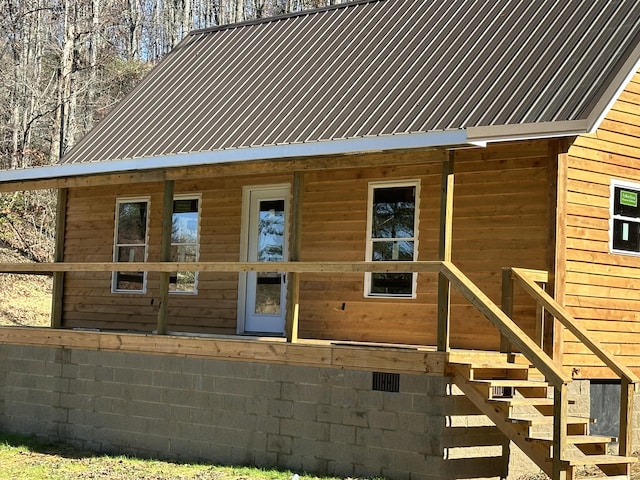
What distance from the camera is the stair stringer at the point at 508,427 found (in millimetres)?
9695

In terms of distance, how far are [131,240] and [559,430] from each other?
9.49 m

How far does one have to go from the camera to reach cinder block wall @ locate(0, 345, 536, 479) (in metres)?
10.8

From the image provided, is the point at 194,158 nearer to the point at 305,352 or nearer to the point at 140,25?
the point at 305,352

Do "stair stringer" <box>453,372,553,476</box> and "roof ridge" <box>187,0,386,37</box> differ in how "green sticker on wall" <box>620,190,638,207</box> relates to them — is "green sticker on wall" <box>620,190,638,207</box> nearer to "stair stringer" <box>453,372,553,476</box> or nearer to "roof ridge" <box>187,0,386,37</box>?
"stair stringer" <box>453,372,553,476</box>

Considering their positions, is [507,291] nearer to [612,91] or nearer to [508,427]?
[508,427]

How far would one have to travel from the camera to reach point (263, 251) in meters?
15.6

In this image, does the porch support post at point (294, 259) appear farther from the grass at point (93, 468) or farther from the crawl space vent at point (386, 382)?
the grass at point (93, 468)

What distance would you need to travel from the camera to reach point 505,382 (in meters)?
10.6

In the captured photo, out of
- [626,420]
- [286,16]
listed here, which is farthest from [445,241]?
[286,16]

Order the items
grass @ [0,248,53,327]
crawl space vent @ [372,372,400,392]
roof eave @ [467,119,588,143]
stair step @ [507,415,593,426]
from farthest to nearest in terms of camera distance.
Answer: grass @ [0,248,53,327], crawl space vent @ [372,372,400,392], roof eave @ [467,119,588,143], stair step @ [507,415,593,426]

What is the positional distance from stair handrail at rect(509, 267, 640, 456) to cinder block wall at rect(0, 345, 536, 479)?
4.31 ft

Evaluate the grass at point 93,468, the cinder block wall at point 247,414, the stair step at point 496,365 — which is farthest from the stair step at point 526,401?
the grass at point 93,468

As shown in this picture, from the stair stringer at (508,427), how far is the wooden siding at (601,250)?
6.62 feet

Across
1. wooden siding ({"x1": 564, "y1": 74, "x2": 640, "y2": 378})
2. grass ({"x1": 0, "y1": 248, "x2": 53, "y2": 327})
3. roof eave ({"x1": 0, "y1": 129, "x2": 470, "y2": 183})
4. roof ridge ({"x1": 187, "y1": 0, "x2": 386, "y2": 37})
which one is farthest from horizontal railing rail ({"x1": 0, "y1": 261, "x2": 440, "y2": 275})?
grass ({"x1": 0, "y1": 248, "x2": 53, "y2": 327})
